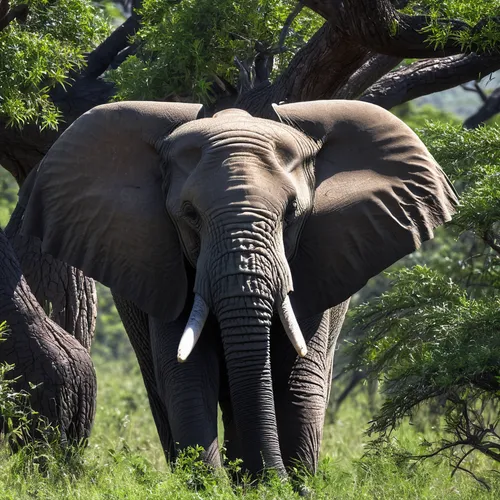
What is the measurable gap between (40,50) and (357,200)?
268cm

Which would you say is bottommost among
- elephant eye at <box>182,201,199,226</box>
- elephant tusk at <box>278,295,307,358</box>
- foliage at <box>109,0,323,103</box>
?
foliage at <box>109,0,323,103</box>

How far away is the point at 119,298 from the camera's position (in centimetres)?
783

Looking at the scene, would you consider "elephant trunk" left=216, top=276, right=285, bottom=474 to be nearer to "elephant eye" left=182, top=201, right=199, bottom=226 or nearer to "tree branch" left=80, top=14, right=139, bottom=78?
"elephant eye" left=182, top=201, right=199, bottom=226

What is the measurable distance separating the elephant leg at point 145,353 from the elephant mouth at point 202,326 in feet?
4.45

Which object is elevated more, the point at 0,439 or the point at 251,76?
the point at 251,76

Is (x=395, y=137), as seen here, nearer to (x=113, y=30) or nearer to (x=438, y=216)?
(x=438, y=216)

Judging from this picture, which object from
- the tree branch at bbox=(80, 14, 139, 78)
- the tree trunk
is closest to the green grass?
the tree trunk

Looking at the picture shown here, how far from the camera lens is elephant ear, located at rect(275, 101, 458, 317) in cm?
688

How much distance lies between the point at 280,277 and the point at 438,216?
127cm

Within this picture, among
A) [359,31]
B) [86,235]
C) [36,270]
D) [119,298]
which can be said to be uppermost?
[359,31]

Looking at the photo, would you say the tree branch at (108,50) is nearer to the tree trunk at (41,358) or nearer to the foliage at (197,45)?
the foliage at (197,45)

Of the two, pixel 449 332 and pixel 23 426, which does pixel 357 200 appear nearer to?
pixel 449 332

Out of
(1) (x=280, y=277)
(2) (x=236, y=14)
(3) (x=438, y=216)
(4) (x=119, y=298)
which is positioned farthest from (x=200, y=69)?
(1) (x=280, y=277)

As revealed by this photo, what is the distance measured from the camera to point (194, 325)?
618 centimetres
